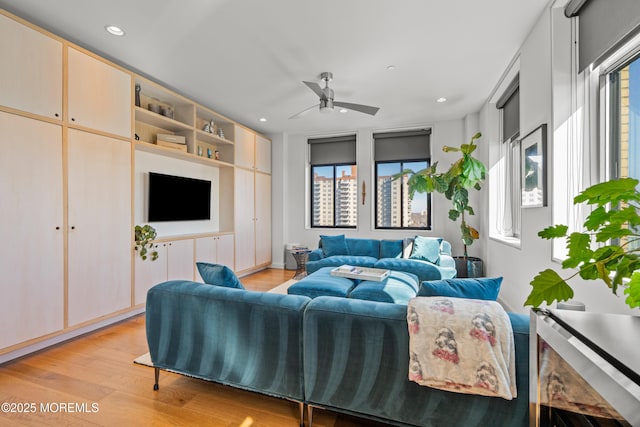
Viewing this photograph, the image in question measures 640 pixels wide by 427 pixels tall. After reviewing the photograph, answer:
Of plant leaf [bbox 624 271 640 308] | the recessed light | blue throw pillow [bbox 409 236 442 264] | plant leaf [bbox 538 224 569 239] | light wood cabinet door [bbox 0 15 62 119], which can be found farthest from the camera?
blue throw pillow [bbox 409 236 442 264]

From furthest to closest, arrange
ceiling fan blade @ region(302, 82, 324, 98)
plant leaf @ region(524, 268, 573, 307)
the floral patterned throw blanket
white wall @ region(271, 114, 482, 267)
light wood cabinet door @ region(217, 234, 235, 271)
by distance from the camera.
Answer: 1. white wall @ region(271, 114, 482, 267)
2. light wood cabinet door @ region(217, 234, 235, 271)
3. ceiling fan blade @ region(302, 82, 324, 98)
4. the floral patterned throw blanket
5. plant leaf @ region(524, 268, 573, 307)

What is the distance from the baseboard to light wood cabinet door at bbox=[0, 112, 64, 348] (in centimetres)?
12

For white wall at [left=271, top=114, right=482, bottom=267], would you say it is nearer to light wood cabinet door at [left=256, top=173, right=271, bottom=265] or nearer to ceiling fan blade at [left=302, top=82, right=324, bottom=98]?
light wood cabinet door at [left=256, top=173, right=271, bottom=265]

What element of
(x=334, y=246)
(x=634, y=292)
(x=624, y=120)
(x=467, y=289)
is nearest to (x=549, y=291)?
(x=634, y=292)

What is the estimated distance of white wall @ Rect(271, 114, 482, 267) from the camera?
16.5ft

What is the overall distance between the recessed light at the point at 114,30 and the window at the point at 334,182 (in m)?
3.68

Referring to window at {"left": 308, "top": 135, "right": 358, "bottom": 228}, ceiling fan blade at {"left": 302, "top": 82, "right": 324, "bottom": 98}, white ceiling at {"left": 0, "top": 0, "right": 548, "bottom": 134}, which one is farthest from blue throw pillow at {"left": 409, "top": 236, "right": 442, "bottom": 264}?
ceiling fan blade at {"left": 302, "top": 82, "right": 324, "bottom": 98}

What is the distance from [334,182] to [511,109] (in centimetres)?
317

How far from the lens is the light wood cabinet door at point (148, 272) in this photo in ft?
10.5

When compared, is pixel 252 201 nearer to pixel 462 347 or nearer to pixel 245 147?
pixel 245 147

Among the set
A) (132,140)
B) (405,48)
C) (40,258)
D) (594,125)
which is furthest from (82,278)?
(594,125)

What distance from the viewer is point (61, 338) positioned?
257 centimetres

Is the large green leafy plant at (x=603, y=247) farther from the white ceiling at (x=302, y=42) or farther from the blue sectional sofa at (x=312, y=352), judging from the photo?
the white ceiling at (x=302, y=42)

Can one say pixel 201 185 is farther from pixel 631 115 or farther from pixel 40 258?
pixel 631 115
